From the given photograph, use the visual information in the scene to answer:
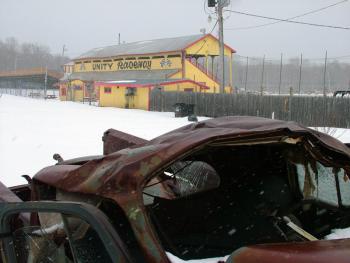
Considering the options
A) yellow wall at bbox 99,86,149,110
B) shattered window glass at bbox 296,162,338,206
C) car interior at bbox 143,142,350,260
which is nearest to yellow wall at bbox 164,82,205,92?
yellow wall at bbox 99,86,149,110

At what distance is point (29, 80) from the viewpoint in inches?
3263

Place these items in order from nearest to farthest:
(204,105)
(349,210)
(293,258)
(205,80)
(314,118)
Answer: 1. (293,258)
2. (349,210)
3. (314,118)
4. (204,105)
5. (205,80)

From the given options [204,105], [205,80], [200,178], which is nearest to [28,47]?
[205,80]

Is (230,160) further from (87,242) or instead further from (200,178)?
(87,242)

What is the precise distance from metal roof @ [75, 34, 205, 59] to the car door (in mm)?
40063

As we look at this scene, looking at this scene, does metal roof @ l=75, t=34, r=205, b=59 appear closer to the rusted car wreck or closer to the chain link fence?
the chain link fence

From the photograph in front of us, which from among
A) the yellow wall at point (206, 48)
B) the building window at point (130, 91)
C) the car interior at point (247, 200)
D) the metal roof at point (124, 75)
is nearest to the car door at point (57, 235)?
the car interior at point (247, 200)

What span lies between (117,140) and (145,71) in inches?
1639

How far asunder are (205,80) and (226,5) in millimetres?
15870

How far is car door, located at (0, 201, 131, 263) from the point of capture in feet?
6.28

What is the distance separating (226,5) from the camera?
28.9m

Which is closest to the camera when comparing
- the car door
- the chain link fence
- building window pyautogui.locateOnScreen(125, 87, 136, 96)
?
the car door

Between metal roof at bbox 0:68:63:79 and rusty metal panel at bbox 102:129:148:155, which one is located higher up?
metal roof at bbox 0:68:63:79

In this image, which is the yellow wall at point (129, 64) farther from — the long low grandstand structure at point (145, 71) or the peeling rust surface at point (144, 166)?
the peeling rust surface at point (144, 166)
